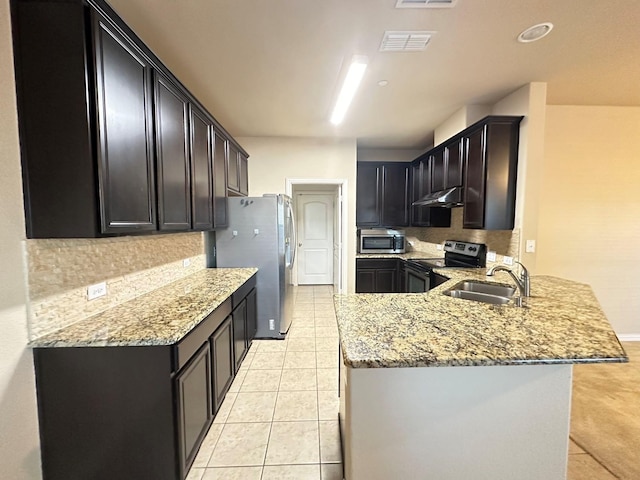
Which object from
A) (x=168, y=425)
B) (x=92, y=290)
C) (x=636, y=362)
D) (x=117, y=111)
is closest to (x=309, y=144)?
(x=117, y=111)

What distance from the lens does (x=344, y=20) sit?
1.74m

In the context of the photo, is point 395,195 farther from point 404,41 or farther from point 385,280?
point 404,41

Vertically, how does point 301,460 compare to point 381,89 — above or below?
below

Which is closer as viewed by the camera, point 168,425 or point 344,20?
point 168,425

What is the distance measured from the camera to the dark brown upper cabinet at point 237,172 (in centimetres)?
320

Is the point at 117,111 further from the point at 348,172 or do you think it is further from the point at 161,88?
the point at 348,172

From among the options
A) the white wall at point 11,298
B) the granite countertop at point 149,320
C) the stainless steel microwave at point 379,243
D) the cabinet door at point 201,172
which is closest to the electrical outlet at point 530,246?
the stainless steel microwave at point 379,243

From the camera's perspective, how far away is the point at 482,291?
2238 millimetres

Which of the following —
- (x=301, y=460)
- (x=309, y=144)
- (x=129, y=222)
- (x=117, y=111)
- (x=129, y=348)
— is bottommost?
(x=301, y=460)

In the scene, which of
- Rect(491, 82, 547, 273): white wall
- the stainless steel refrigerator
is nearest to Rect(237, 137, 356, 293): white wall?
the stainless steel refrigerator

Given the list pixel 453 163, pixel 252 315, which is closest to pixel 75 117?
pixel 252 315

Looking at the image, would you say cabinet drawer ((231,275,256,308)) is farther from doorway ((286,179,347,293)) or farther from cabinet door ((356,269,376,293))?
doorway ((286,179,347,293))

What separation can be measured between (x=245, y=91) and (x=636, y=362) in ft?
15.6

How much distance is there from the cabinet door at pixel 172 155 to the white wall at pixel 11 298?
1.99ft
